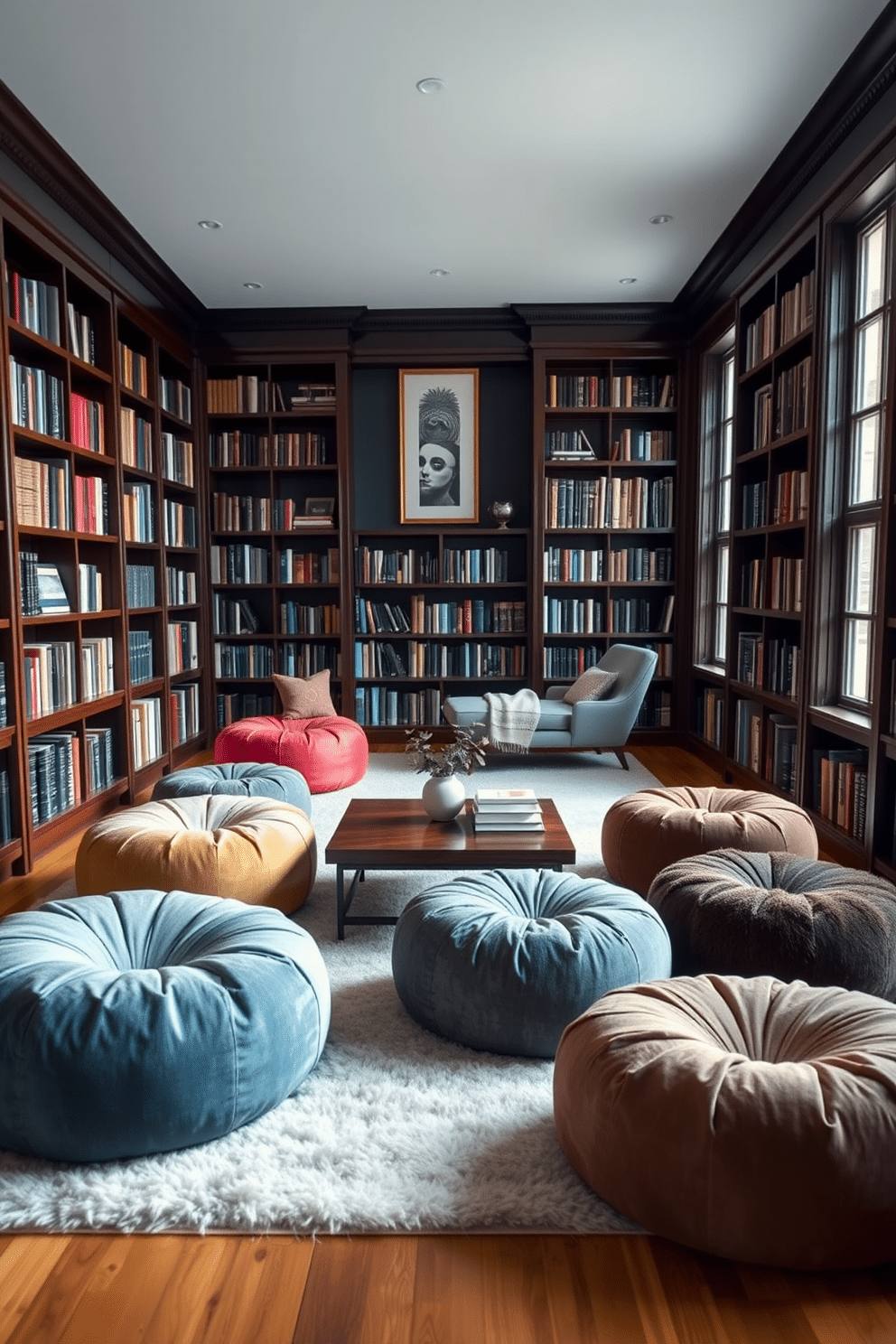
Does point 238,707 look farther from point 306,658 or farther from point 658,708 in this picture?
point 658,708

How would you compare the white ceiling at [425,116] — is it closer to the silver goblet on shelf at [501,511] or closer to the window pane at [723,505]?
the window pane at [723,505]

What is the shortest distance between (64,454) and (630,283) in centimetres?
358

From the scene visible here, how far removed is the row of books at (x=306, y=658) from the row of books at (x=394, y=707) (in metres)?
0.28

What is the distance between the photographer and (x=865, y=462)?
381cm

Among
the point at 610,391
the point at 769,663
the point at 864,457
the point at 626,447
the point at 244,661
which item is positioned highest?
the point at 610,391

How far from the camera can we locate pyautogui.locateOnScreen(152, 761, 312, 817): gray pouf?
3.76 m

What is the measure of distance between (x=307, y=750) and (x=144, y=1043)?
10.7 ft

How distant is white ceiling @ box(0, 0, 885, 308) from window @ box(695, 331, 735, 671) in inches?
36.8

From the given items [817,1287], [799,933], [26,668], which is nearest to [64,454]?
[26,668]

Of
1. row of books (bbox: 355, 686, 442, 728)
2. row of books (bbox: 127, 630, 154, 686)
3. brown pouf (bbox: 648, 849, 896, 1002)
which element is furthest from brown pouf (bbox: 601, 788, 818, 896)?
row of books (bbox: 355, 686, 442, 728)

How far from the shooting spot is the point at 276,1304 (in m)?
1.47

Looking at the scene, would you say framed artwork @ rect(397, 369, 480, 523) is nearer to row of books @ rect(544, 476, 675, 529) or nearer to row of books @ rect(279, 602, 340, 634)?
row of books @ rect(544, 476, 675, 529)

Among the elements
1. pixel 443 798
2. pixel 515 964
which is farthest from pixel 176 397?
pixel 515 964

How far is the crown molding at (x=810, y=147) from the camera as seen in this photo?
10.3 ft
